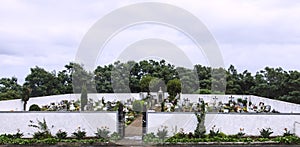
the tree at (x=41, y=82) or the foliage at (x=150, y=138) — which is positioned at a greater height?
the tree at (x=41, y=82)

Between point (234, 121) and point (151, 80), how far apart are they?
1221 cm

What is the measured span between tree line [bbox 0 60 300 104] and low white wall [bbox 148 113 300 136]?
10.3 metres

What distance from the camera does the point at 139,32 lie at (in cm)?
1548

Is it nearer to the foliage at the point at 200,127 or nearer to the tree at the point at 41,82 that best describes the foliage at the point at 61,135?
the foliage at the point at 200,127

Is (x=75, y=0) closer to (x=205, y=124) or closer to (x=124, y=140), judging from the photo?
(x=124, y=140)

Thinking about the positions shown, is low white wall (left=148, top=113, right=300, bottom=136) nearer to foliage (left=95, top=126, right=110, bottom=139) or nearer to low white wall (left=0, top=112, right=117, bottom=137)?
foliage (left=95, top=126, right=110, bottom=139)

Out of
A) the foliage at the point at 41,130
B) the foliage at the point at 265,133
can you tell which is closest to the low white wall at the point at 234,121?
the foliage at the point at 265,133

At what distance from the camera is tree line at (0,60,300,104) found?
24.0 metres

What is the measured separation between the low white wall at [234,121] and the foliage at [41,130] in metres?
3.06

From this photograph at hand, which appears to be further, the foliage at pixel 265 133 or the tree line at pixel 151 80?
the tree line at pixel 151 80

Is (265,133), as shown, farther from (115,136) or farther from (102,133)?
(102,133)

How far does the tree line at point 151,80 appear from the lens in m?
24.0

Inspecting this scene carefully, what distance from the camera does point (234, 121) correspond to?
12383mm

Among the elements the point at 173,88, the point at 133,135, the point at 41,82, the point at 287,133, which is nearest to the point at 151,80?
the point at 173,88
